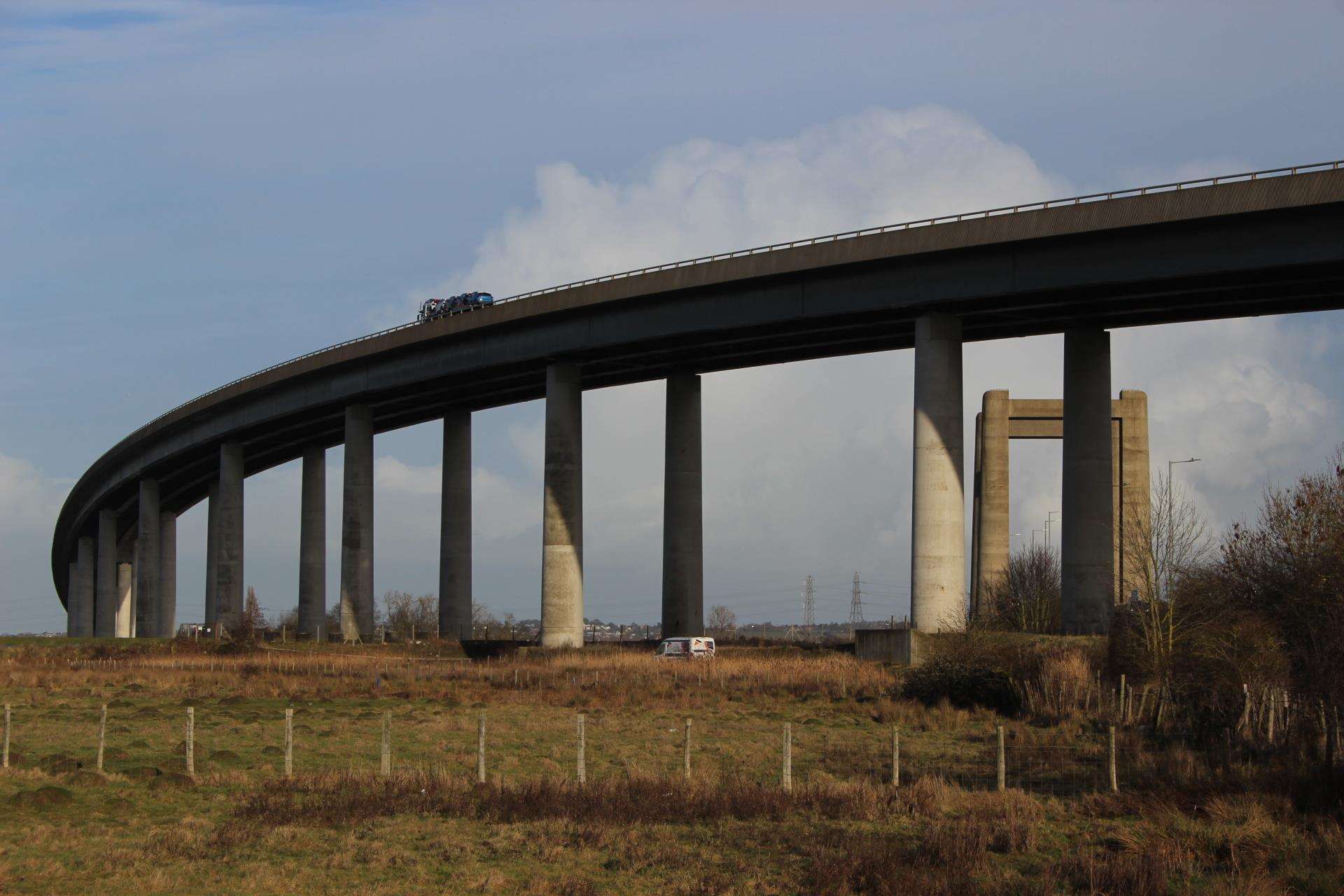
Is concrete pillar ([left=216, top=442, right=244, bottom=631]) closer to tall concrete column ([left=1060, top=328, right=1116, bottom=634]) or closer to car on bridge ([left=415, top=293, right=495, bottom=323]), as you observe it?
car on bridge ([left=415, top=293, right=495, bottom=323])

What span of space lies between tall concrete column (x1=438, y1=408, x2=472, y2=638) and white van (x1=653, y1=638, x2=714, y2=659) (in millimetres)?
23784

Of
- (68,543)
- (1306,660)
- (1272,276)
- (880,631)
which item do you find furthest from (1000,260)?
(68,543)

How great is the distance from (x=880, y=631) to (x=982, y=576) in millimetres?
32698

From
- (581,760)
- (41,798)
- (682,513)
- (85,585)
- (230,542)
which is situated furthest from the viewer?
(85,585)

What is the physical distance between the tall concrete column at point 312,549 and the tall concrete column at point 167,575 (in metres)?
30.7

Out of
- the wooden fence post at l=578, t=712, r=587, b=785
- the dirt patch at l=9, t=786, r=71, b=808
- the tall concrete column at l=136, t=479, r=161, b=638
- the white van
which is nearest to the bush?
the white van

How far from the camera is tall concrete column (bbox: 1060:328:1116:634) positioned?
57.8 meters

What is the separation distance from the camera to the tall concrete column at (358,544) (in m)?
87.1

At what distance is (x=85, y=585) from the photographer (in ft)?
509

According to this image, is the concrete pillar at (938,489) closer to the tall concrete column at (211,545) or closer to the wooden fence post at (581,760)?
the wooden fence post at (581,760)

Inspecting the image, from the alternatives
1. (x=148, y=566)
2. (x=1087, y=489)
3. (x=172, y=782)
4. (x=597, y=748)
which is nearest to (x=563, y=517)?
(x=1087, y=489)

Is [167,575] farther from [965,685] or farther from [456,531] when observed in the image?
[965,685]

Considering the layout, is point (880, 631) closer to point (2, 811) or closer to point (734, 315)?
point (734, 315)

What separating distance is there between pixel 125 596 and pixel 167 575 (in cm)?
3988
